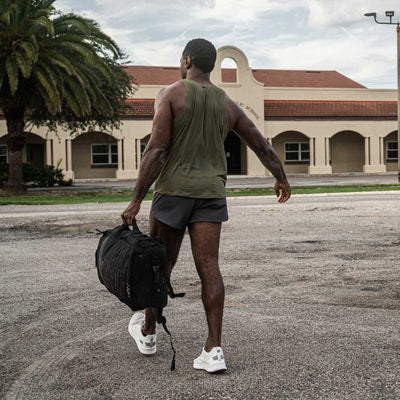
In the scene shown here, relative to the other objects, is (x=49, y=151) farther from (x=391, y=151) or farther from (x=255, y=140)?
(x=255, y=140)

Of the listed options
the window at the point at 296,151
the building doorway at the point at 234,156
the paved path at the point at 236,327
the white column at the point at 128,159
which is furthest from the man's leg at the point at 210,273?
the window at the point at 296,151

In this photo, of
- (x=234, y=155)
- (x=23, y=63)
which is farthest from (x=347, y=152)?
(x=23, y=63)

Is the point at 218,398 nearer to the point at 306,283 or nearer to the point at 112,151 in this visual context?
the point at 306,283

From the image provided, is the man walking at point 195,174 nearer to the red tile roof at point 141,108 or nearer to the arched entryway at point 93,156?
the red tile roof at point 141,108

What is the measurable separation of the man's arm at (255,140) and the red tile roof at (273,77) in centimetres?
3932

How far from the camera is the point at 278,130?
42156 mm

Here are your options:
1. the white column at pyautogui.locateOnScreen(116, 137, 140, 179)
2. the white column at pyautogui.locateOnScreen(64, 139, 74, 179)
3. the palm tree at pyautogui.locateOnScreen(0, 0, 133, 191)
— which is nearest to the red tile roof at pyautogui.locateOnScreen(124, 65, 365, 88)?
the white column at pyautogui.locateOnScreen(116, 137, 140, 179)

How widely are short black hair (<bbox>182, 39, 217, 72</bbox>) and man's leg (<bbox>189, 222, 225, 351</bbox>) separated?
37.9 inches

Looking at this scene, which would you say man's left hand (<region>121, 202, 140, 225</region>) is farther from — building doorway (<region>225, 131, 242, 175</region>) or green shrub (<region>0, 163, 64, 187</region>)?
building doorway (<region>225, 131, 242, 175</region>)

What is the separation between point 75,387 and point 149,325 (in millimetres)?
690

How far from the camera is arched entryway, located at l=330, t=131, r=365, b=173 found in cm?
4525

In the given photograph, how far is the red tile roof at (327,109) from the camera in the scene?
42.2 metres

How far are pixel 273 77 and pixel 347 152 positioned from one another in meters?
7.75

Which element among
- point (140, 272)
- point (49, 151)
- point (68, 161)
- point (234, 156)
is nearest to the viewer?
point (140, 272)
